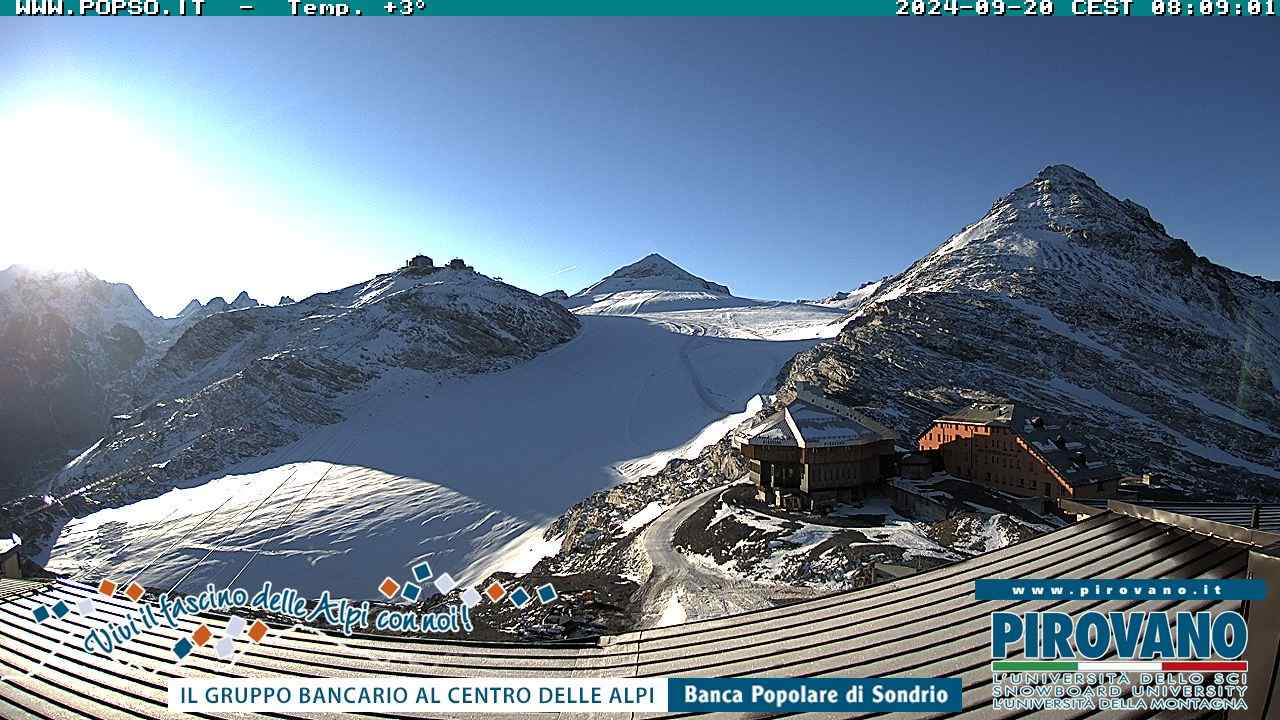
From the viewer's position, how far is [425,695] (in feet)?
21.3

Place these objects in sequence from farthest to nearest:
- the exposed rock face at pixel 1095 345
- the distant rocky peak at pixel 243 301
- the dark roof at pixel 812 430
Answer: the distant rocky peak at pixel 243 301 < the exposed rock face at pixel 1095 345 < the dark roof at pixel 812 430

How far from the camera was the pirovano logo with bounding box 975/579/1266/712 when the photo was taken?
5.84 metres

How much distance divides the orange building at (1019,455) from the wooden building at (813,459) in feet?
18.0

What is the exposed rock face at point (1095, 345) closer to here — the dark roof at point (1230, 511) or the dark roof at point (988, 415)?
the dark roof at point (988, 415)

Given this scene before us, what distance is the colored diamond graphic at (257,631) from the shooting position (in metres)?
7.62

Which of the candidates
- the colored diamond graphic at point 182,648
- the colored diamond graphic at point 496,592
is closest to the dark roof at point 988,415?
the colored diamond graphic at point 496,592

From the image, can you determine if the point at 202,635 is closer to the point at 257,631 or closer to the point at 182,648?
the point at 182,648

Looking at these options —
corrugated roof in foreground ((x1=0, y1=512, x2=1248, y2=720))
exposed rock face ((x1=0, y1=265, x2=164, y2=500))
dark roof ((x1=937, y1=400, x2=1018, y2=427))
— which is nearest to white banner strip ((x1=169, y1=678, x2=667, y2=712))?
corrugated roof in foreground ((x1=0, y1=512, x2=1248, y2=720))

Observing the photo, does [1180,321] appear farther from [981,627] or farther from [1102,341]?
[981,627]

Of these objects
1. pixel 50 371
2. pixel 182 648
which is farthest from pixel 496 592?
pixel 50 371

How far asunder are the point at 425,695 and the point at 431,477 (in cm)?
4506

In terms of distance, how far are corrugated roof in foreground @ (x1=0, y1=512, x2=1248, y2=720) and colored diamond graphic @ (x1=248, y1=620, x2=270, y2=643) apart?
0.15m

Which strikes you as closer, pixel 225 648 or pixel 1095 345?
pixel 225 648

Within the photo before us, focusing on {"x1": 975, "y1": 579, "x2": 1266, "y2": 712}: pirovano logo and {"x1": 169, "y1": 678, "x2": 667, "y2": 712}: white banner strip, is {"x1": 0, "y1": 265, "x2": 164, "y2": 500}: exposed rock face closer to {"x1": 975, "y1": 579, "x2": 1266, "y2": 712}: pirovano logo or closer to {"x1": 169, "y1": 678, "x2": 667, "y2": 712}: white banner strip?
{"x1": 169, "y1": 678, "x2": 667, "y2": 712}: white banner strip
